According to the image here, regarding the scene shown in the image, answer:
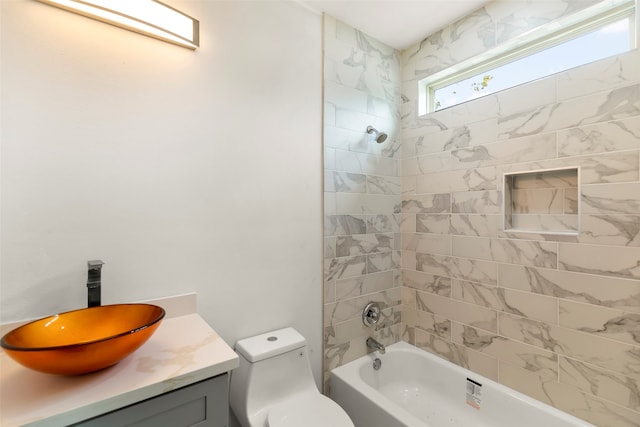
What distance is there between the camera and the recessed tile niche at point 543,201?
1530 mm

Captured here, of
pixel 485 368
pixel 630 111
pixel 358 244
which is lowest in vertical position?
pixel 485 368

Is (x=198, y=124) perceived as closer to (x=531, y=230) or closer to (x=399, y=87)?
(x=399, y=87)

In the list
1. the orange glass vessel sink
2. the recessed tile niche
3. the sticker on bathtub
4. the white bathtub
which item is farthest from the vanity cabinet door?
the recessed tile niche

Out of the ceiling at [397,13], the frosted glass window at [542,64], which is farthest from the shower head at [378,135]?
the ceiling at [397,13]

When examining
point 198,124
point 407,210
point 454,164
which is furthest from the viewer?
point 407,210

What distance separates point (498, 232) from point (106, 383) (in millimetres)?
2023

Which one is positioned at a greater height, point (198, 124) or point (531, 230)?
point (198, 124)

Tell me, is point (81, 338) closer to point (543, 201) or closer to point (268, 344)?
point (268, 344)

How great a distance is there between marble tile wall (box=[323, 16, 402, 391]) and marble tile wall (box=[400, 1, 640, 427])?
140 mm

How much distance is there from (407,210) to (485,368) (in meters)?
1.19

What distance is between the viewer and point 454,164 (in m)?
2.00

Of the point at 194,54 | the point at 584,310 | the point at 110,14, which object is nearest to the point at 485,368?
the point at 584,310

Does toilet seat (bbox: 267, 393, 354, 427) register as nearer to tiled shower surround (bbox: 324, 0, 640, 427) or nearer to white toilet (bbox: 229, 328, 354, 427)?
white toilet (bbox: 229, 328, 354, 427)

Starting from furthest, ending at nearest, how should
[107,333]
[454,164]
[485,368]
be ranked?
1. [454,164]
2. [485,368]
3. [107,333]
